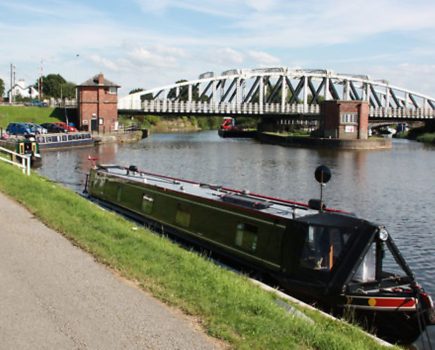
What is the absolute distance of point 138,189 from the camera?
1808 cm

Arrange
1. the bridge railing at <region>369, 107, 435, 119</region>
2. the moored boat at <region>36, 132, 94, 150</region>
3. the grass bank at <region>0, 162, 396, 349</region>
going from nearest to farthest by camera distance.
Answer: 1. the grass bank at <region>0, 162, 396, 349</region>
2. the moored boat at <region>36, 132, 94, 150</region>
3. the bridge railing at <region>369, 107, 435, 119</region>

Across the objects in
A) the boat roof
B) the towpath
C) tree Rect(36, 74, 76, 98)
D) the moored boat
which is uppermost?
tree Rect(36, 74, 76, 98)

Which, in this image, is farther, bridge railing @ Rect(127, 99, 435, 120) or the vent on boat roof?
bridge railing @ Rect(127, 99, 435, 120)

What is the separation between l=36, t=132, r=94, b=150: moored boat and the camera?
53.0 meters

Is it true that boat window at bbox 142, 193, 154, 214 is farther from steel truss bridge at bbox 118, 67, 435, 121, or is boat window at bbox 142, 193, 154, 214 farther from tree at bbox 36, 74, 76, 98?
tree at bbox 36, 74, 76, 98

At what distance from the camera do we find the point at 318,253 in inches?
387

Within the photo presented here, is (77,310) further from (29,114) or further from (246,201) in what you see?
(29,114)

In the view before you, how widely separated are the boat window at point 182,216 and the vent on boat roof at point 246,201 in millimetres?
1542

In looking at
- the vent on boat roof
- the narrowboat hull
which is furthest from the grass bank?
the narrowboat hull

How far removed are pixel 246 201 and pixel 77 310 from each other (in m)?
6.29

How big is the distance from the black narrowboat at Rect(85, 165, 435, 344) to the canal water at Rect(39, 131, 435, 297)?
372 centimetres

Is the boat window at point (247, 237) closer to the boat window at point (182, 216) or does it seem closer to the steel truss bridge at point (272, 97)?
the boat window at point (182, 216)

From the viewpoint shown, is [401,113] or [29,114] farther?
[401,113]

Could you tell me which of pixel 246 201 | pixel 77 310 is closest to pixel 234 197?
pixel 246 201
